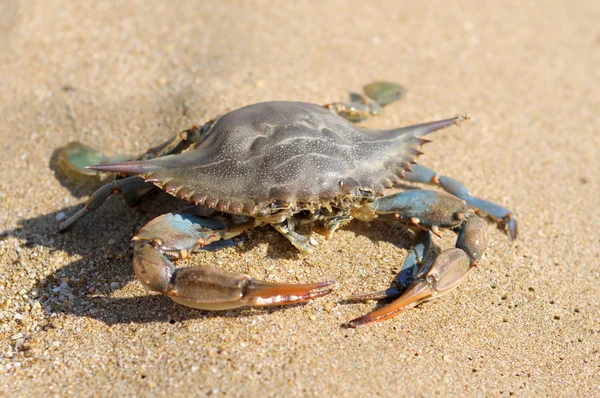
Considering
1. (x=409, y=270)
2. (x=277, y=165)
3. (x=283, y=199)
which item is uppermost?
(x=277, y=165)

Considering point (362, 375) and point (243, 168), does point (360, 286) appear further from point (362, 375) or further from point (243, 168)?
point (243, 168)

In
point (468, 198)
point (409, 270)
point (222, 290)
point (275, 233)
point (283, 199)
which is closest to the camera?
point (222, 290)

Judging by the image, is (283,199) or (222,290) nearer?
(222,290)

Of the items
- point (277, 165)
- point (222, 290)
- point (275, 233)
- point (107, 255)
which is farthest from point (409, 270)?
point (107, 255)

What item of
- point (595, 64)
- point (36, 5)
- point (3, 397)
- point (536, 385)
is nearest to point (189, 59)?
point (36, 5)

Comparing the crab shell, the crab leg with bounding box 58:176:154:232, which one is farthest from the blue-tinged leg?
the crab leg with bounding box 58:176:154:232

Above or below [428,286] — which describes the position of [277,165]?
above

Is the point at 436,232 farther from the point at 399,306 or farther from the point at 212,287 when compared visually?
the point at 212,287

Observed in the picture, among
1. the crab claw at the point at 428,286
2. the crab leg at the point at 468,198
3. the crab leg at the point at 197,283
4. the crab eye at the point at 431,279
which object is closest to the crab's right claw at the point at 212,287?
the crab leg at the point at 197,283
